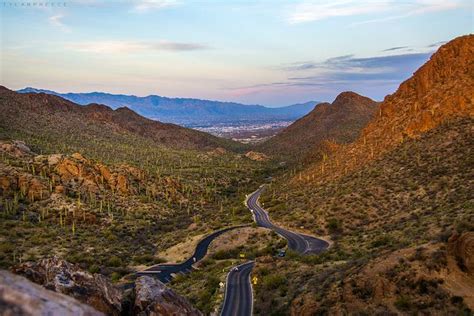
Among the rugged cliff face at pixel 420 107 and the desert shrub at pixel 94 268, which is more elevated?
the rugged cliff face at pixel 420 107

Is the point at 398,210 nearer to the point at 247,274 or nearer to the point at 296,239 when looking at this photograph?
the point at 296,239

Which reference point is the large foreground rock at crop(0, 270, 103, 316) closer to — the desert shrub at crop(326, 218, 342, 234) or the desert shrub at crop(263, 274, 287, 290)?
the desert shrub at crop(263, 274, 287, 290)

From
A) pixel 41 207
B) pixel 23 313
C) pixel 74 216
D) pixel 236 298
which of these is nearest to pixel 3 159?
pixel 41 207

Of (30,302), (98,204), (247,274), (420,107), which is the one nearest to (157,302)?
(30,302)

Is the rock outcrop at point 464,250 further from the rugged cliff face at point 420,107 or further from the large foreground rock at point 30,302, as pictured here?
the rugged cliff face at point 420,107

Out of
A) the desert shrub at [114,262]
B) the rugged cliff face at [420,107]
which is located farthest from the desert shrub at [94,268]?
the rugged cliff face at [420,107]
